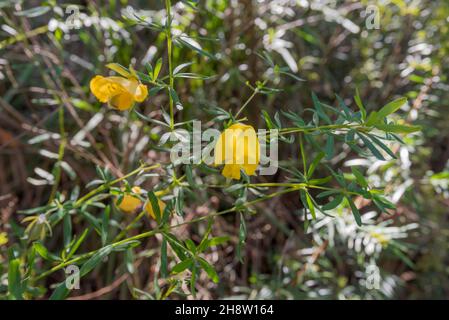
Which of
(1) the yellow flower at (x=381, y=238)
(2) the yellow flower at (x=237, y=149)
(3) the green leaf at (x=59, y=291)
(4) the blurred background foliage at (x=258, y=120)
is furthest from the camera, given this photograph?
(4) the blurred background foliage at (x=258, y=120)

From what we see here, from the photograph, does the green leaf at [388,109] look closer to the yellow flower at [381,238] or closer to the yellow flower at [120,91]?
the yellow flower at [120,91]

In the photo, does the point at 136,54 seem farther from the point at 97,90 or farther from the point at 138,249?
the point at 97,90

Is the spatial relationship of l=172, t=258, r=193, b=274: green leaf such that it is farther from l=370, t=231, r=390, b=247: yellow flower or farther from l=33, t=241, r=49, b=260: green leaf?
l=370, t=231, r=390, b=247: yellow flower

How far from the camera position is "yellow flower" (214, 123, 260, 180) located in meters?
0.73

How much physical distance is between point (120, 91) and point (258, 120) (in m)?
0.87

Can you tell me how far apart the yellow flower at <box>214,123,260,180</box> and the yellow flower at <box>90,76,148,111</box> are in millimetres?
137

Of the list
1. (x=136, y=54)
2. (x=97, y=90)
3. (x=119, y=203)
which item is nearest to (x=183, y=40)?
(x=97, y=90)

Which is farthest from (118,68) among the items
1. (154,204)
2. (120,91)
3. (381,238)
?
(381,238)

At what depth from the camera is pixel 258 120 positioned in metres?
1.65

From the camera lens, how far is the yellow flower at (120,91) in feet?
2.60


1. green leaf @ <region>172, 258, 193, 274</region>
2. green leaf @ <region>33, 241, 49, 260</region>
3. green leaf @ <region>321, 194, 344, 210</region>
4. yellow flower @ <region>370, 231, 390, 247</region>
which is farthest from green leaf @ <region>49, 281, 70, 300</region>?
yellow flower @ <region>370, 231, 390, 247</region>

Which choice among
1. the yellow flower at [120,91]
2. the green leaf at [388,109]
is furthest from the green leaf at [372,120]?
the yellow flower at [120,91]

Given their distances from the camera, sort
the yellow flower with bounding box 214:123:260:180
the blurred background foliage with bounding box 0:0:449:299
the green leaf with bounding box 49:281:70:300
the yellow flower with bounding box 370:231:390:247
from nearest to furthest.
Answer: the yellow flower with bounding box 214:123:260:180 < the green leaf with bounding box 49:281:70:300 < the yellow flower with bounding box 370:231:390:247 < the blurred background foliage with bounding box 0:0:449:299

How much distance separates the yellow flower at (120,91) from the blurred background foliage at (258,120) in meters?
0.51
